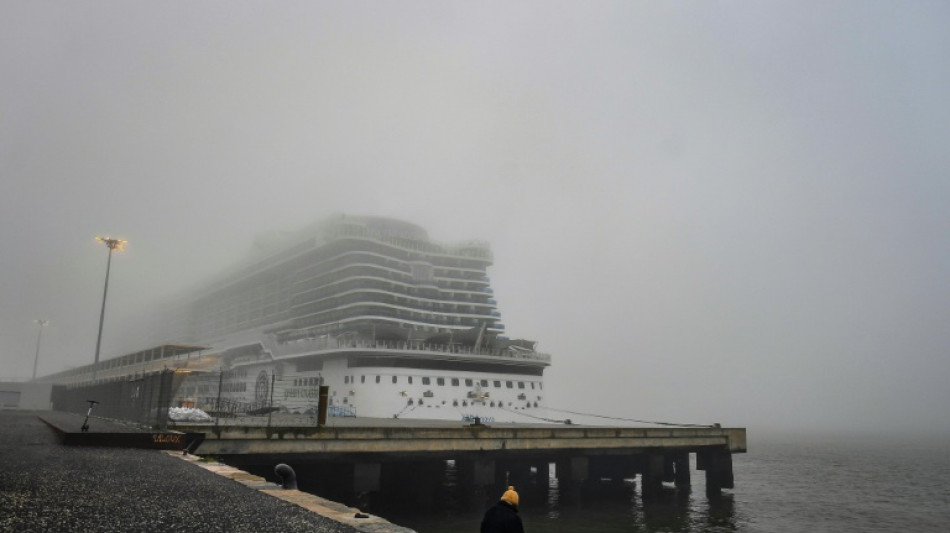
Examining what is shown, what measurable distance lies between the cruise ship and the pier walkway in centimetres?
1749

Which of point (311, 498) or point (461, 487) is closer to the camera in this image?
point (311, 498)

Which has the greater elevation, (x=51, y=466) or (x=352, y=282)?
(x=352, y=282)

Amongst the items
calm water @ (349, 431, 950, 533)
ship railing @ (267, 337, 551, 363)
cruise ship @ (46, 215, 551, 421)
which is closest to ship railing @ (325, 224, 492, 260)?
cruise ship @ (46, 215, 551, 421)

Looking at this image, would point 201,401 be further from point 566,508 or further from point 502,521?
point 502,521

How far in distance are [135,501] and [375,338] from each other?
36.4 m

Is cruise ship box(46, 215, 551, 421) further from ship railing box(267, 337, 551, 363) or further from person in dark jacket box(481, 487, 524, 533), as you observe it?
person in dark jacket box(481, 487, 524, 533)

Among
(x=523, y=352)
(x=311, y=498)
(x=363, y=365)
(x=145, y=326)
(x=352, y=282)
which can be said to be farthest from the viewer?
(x=145, y=326)

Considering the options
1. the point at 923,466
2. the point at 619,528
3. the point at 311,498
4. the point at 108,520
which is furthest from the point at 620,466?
the point at 923,466

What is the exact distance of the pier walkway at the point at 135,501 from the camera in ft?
21.6

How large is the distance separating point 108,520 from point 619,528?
1989 cm

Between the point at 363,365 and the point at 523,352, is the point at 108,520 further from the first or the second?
the point at 523,352

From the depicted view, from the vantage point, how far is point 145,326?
132 metres

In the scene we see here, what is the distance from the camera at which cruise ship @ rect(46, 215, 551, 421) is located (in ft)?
134

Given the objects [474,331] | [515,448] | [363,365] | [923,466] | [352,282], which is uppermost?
[352,282]
